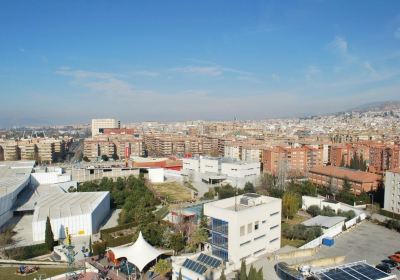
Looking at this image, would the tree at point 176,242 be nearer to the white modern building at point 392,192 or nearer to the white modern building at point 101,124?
the white modern building at point 392,192

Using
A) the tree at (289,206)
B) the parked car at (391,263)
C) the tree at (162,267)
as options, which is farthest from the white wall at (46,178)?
the parked car at (391,263)

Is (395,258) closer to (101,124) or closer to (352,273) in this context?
(352,273)

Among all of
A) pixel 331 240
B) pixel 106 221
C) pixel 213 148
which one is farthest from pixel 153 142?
pixel 331 240

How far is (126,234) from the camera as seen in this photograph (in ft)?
84.7

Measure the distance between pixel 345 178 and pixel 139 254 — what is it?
26.8 metres

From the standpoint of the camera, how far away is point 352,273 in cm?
1606

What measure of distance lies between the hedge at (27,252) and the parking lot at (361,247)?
1299 cm

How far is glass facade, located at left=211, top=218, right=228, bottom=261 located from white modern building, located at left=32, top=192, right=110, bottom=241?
11389 millimetres

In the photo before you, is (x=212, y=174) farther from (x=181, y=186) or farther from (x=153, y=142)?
(x=153, y=142)

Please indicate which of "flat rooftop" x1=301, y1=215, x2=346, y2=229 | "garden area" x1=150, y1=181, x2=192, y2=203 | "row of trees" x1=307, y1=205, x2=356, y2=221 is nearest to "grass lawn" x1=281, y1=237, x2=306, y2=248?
"flat rooftop" x1=301, y1=215, x2=346, y2=229

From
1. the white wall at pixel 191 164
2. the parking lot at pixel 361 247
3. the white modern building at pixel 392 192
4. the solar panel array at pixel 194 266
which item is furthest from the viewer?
the white wall at pixel 191 164

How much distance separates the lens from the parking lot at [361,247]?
62.1 feet

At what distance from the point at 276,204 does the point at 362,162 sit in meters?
38.1

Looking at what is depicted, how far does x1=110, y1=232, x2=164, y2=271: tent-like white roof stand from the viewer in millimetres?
19169
